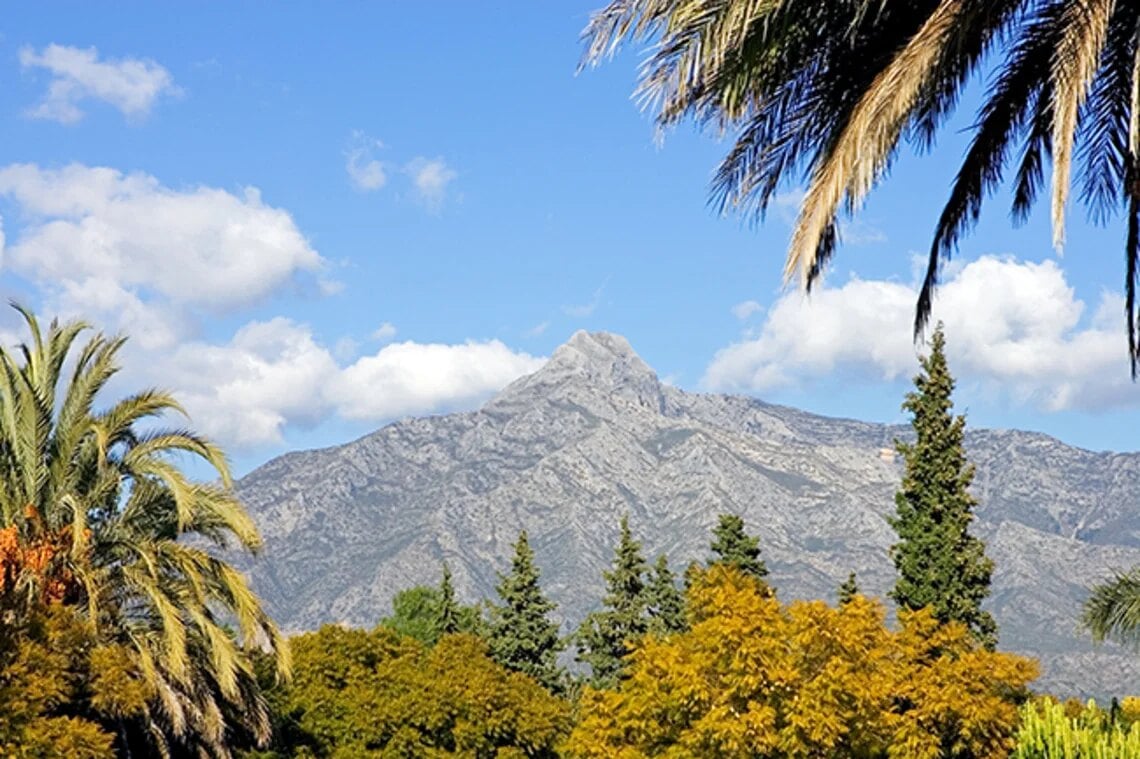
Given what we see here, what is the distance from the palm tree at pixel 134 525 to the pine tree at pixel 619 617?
1780 inches

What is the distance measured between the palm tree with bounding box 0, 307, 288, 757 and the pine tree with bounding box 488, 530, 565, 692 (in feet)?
157

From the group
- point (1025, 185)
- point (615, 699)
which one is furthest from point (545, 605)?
point (1025, 185)

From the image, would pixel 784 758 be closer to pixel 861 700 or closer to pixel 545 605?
pixel 861 700

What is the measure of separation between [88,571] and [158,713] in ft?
9.71

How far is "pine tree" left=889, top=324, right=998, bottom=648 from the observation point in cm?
4231

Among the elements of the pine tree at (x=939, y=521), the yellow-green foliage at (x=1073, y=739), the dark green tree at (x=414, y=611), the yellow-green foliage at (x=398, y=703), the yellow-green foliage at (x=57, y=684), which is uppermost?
the dark green tree at (x=414, y=611)

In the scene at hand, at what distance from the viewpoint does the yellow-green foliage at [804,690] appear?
24797 millimetres

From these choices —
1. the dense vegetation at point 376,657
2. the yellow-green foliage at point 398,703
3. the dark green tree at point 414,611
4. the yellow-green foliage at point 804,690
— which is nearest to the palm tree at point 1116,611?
the dense vegetation at point 376,657

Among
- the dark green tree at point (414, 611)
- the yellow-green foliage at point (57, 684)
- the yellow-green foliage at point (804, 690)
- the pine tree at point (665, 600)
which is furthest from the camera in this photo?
the dark green tree at point (414, 611)

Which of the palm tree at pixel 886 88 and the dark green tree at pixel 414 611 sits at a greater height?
the dark green tree at pixel 414 611

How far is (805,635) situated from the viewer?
1008 inches

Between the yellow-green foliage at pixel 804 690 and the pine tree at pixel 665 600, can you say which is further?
the pine tree at pixel 665 600

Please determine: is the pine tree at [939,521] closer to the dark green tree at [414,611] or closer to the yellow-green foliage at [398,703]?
the yellow-green foliage at [398,703]

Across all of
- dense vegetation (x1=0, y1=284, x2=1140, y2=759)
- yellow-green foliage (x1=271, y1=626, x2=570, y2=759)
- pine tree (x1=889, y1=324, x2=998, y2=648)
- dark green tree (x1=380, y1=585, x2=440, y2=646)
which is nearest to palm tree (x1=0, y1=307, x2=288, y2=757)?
dense vegetation (x1=0, y1=284, x2=1140, y2=759)
